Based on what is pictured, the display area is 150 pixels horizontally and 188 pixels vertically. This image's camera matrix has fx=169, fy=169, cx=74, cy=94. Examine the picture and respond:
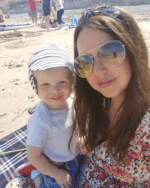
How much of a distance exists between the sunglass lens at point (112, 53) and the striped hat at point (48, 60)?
1.41ft

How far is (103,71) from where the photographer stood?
101 centimetres

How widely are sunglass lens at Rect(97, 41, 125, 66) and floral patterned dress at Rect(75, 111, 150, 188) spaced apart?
1.27 ft

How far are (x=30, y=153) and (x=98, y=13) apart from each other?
114cm

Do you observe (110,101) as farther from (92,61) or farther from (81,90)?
(92,61)

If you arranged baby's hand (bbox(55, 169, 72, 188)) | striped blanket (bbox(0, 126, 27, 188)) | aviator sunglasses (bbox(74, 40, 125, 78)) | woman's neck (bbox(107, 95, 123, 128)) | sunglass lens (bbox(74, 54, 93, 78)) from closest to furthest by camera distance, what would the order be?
aviator sunglasses (bbox(74, 40, 125, 78)) → sunglass lens (bbox(74, 54, 93, 78)) → woman's neck (bbox(107, 95, 123, 128)) → baby's hand (bbox(55, 169, 72, 188)) → striped blanket (bbox(0, 126, 27, 188))

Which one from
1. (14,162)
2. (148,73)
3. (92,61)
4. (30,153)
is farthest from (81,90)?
(14,162)

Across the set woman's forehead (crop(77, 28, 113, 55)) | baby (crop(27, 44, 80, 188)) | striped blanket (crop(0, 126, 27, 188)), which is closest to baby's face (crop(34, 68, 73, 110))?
baby (crop(27, 44, 80, 188))

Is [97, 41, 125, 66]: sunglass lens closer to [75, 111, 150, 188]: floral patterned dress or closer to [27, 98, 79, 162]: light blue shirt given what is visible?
[75, 111, 150, 188]: floral patterned dress

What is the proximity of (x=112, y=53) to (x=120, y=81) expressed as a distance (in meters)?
0.18

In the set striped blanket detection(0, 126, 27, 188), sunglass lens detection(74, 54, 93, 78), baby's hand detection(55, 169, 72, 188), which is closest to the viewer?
sunglass lens detection(74, 54, 93, 78)

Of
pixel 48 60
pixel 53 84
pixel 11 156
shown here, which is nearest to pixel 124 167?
pixel 53 84

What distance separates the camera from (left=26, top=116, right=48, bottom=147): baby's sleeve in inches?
51.2

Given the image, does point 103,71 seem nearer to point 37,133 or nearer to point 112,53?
point 112,53

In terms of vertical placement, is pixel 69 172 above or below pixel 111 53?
below
